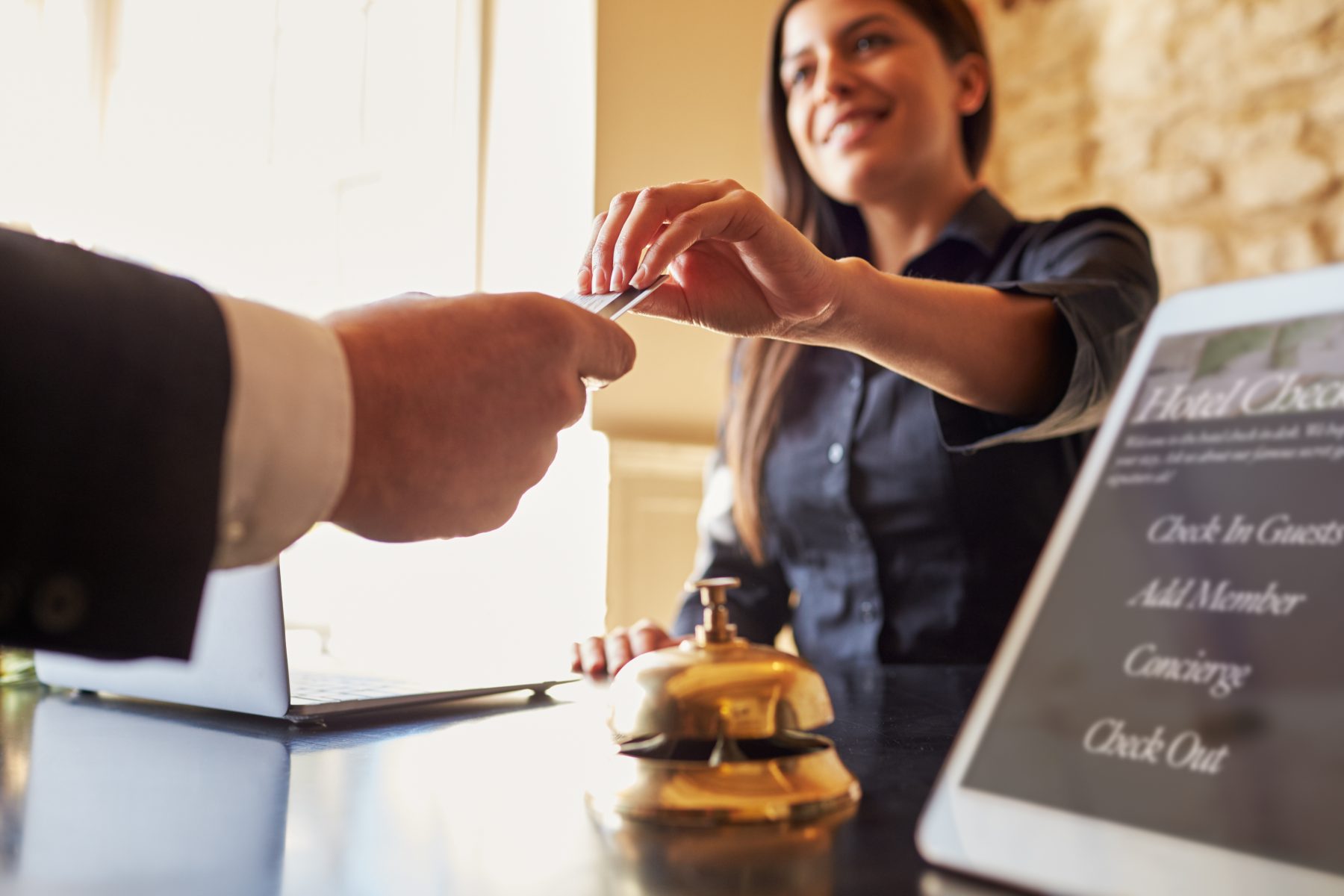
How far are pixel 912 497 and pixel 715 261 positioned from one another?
72 cm

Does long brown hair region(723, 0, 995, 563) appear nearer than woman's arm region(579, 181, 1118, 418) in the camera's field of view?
No

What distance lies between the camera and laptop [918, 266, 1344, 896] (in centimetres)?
31

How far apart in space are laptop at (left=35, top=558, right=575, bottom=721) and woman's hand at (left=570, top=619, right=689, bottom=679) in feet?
0.62

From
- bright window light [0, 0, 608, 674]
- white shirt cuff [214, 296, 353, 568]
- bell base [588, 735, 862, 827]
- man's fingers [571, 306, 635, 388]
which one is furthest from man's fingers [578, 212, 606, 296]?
bright window light [0, 0, 608, 674]

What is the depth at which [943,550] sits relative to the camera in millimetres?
1510

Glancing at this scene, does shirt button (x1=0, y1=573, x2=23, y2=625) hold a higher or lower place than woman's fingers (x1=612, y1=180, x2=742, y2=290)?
lower

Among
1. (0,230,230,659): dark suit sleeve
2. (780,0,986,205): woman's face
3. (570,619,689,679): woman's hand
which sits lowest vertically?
Result: (570,619,689,679): woman's hand

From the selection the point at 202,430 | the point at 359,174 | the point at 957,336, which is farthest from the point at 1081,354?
the point at 359,174

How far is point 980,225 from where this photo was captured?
5.26ft

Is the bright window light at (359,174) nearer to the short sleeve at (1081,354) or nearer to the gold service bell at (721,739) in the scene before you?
the short sleeve at (1081,354)

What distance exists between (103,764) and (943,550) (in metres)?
1.13

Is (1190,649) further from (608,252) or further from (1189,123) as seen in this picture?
(1189,123)

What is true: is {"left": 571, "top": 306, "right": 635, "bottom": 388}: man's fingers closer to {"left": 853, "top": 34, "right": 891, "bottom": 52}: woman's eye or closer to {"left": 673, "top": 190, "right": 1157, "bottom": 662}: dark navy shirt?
{"left": 673, "top": 190, "right": 1157, "bottom": 662}: dark navy shirt

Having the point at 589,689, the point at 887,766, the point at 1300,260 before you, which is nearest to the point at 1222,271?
the point at 1300,260
